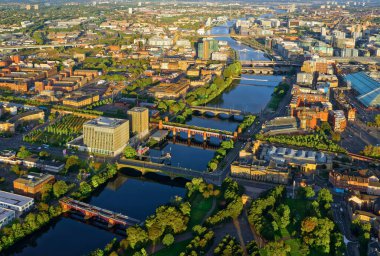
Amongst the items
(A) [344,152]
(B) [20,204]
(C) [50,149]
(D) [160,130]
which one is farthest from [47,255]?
(A) [344,152]

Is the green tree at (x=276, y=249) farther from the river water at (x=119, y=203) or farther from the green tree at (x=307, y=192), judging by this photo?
the river water at (x=119, y=203)

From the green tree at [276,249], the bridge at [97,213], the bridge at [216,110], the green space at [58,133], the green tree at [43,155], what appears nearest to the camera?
the green tree at [276,249]

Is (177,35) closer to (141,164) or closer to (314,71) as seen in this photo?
(314,71)

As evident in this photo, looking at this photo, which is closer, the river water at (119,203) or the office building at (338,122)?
the river water at (119,203)

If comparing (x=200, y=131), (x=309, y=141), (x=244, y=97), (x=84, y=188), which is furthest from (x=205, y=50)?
(x=84, y=188)

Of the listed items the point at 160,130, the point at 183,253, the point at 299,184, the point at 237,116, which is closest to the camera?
the point at 183,253

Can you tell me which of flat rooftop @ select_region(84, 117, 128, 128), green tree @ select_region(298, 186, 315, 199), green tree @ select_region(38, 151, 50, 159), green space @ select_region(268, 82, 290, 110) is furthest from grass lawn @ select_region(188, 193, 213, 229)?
green space @ select_region(268, 82, 290, 110)

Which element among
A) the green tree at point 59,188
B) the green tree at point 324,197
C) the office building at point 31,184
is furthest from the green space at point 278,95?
the office building at point 31,184
